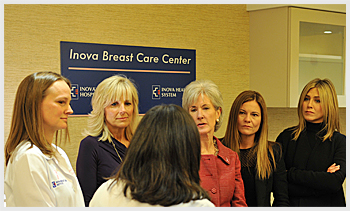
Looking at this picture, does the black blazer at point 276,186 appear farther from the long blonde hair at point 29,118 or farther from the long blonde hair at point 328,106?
the long blonde hair at point 29,118

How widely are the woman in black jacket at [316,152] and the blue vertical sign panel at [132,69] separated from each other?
3.54ft

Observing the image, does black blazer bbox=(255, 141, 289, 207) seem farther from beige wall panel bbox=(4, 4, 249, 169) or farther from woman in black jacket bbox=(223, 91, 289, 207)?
beige wall panel bbox=(4, 4, 249, 169)

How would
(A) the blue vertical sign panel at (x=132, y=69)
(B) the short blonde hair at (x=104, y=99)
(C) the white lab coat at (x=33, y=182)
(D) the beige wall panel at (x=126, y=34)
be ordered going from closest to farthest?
(C) the white lab coat at (x=33, y=182)
(B) the short blonde hair at (x=104, y=99)
(D) the beige wall panel at (x=126, y=34)
(A) the blue vertical sign panel at (x=132, y=69)

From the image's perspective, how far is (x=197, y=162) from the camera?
100cm

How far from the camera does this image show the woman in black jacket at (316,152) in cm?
189

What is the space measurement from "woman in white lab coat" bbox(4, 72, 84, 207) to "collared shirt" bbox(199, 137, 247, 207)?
0.57 meters

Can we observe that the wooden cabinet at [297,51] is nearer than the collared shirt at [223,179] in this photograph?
No

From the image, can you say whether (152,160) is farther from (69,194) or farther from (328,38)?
(328,38)

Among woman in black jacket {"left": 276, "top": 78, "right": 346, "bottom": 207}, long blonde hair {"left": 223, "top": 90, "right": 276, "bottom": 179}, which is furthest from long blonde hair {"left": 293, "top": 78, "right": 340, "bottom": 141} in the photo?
long blonde hair {"left": 223, "top": 90, "right": 276, "bottom": 179}

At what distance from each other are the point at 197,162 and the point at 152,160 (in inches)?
5.3

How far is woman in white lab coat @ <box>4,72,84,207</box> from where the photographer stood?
3.94ft

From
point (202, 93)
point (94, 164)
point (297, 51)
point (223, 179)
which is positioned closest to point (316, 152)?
point (223, 179)

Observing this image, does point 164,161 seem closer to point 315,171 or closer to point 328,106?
point 315,171

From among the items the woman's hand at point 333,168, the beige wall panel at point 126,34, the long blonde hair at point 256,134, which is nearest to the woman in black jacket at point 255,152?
the long blonde hair at point 256,134
